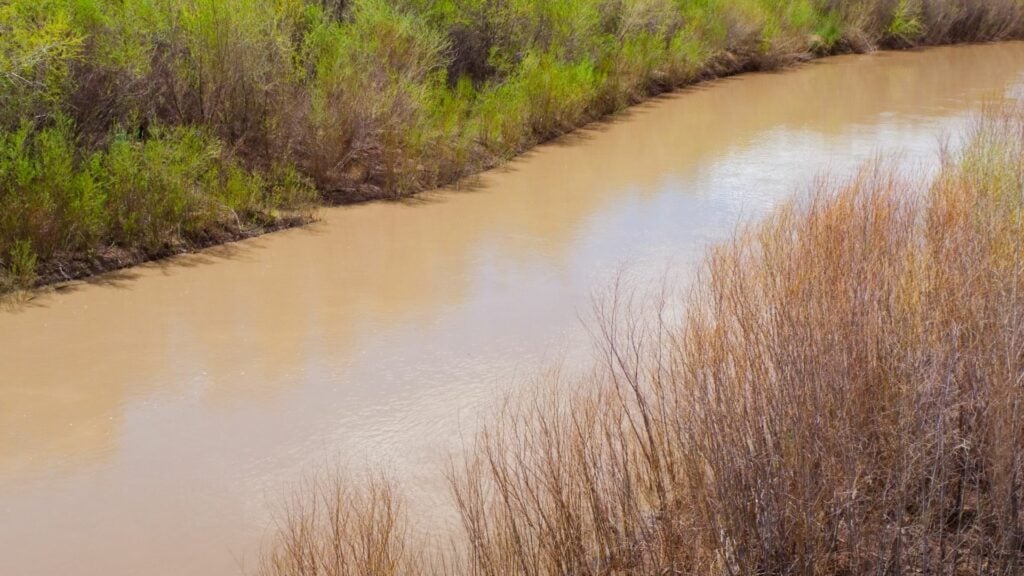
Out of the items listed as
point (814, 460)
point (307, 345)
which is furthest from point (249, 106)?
point (814, 460)

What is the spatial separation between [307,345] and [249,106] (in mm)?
4568

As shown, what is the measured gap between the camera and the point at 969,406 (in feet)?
14.4

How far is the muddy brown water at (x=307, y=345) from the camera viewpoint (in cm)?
623

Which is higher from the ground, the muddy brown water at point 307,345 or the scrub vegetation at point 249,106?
the scrub vegetation at point 249,106

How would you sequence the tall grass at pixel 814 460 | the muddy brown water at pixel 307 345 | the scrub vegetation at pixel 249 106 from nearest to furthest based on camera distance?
the tall grass at pixel 814 460 < the muddy brown water at pixel 307 345 < the scrub vegetation at pixel 249 106

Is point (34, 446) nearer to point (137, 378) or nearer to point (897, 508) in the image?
point (137, 378)

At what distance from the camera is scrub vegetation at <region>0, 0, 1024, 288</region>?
9.63 meters

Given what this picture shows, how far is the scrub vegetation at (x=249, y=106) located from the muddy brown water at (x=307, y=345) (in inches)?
19.7

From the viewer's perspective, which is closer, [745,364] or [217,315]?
[745,364]

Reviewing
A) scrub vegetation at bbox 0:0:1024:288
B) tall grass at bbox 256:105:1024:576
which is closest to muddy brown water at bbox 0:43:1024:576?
scrub vegetation at bbox 0:0:1024:288

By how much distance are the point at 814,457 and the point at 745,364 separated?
85cm

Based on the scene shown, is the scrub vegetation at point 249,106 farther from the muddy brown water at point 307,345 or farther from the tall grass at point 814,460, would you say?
the tall grass at point 814,460

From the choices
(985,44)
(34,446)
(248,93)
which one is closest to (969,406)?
(34,446)

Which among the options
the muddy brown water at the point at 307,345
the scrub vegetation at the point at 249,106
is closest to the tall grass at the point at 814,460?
the muddy brown water at the point at 307,345
